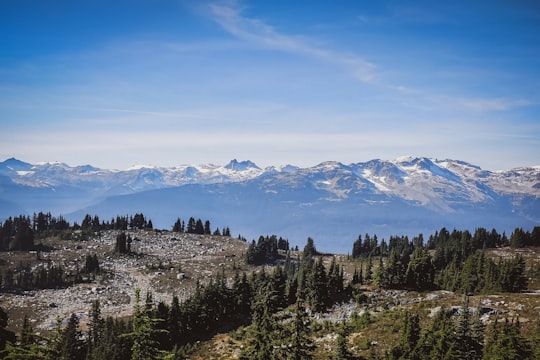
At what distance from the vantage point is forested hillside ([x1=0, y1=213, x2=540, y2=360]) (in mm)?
39844

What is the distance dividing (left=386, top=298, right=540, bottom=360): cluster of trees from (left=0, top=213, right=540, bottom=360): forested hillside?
142 millimetres

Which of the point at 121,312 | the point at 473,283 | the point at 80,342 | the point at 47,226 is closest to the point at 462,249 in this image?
the point at 473,283

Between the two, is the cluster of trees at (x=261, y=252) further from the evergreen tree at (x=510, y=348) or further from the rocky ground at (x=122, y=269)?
the evergreen tree at (x=510, y=348)

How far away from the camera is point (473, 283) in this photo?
→ 293 ft

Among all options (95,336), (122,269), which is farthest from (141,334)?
(122,269)

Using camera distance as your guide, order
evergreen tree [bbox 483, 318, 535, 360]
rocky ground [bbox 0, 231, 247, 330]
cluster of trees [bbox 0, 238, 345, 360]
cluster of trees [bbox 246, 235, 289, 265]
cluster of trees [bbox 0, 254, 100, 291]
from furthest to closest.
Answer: cluster of trees [bbox 246, 235, 289, 265], cluster of trees [bbox 0, 254, 100, 291], rocky ground [bbox 0, 231, 247, 330], cluster of trees [bbox 0, 238, 345, 360], evergreen tree [bbox 483, 318, 535, 360]

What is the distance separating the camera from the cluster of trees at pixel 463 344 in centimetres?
3931

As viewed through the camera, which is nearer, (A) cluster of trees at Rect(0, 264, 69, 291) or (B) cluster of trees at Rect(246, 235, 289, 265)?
(A) cluster of trees at Rect(0, 264, 69, 291)

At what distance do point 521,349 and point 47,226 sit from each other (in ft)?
697

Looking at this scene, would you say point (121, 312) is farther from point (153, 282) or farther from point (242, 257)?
point (242, 257)

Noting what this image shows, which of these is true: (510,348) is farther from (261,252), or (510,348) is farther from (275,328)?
(261,252)

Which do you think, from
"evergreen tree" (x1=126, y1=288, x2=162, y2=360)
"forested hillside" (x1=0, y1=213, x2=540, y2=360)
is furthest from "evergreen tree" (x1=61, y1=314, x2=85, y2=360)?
"evergreen tree" (x1=126, y1=288, x2=162, y2=360)

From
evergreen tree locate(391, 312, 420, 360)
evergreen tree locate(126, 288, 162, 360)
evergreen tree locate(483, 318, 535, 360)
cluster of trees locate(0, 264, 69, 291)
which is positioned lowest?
cluster of trees locate(0, 264, 69, 291)

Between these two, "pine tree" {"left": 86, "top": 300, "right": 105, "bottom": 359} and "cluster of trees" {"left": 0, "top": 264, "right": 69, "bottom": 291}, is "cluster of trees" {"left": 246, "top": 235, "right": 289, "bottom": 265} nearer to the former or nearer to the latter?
"cluster of trees" {"left": 0, "top": 264, "right": 69, "bottom": 291}
